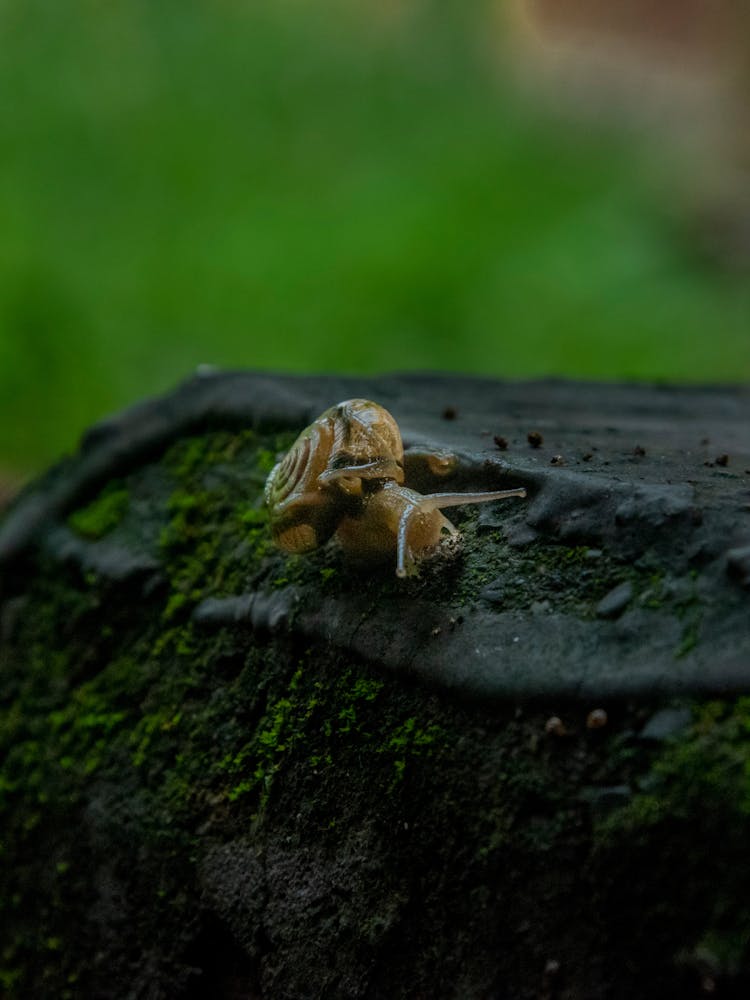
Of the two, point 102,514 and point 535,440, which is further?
point 102,514

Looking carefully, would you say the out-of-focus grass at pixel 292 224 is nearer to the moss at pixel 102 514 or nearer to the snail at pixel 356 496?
the moss at pixel 102 514

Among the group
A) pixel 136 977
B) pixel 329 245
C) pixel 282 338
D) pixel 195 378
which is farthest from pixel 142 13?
pixel 136 977

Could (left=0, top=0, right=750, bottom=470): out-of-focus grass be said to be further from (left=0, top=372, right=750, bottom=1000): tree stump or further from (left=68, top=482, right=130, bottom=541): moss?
(left=0, top=372, right=750, bottom=1000): tree stump

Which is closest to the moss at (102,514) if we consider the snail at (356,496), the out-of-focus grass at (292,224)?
the snail at (356,496)

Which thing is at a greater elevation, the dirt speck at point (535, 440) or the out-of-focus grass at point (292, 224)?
the out-of-focus grass at point (292, 224)

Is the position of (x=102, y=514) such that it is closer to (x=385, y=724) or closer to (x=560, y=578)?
(x=385, y=724)

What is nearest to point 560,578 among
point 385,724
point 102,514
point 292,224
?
point 385,724
